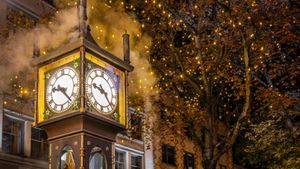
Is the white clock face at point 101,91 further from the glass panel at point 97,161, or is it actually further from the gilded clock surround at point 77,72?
the glass panel at point 97,161

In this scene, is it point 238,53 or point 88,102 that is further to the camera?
point 238,53

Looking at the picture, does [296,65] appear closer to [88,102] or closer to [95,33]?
[95,33]

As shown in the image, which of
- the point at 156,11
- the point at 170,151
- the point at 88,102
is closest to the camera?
the point at 88,102

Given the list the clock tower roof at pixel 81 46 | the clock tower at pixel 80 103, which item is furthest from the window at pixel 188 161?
the clock tower roof at pixel 81 46

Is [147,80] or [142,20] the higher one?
[142,20]

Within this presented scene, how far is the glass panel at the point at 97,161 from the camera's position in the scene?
7312 mm

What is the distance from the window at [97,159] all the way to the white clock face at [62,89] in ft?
2.40

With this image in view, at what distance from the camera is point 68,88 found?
7.19m

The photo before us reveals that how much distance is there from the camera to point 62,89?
725 cm

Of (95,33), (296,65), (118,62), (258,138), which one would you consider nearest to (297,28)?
(296,65)

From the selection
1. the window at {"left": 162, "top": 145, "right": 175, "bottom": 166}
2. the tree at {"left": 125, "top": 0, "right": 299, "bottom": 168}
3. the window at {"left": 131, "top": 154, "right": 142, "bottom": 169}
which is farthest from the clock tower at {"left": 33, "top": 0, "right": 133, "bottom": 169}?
the window at {"left": 162, "top": 145, "right": 175, "bottom": 166}

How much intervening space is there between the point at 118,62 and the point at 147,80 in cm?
1180

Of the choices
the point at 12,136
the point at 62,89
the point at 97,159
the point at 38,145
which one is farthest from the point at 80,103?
the point at 38,145

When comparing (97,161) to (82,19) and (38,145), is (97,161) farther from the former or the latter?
(38,145)
